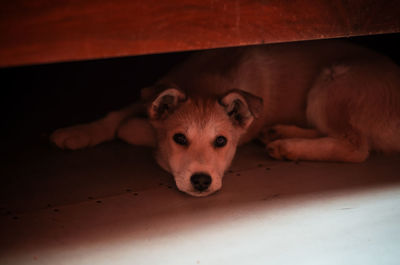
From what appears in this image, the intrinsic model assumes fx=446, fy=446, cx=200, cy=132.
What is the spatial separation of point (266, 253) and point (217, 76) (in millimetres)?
1841

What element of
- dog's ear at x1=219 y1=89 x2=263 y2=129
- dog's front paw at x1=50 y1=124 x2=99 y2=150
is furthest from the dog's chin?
dog's front paw at x1=50 y1=124 x2=99 y2=150

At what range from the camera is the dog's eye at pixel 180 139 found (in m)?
3.28

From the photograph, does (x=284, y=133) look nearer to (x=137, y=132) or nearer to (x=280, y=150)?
(x=280, y=150)

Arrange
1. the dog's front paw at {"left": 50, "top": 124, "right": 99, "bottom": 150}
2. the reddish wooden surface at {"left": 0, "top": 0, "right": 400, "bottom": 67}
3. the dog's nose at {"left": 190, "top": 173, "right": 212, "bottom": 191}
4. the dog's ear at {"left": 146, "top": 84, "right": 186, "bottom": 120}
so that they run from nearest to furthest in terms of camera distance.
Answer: the reddish wooden surface at {"left": 0, "top": 0, "right": 400, "bottom": 67} < the dog's nose at {"left": 190, "top": 173, "right": 212, "bottom": 191} < the dog's ear at {"left": 146, "top": 84, "right": 186, "bottom": 120} < the dog's front paw at {"left": 50, "top": 124, "right": 99, "bottom": 150}

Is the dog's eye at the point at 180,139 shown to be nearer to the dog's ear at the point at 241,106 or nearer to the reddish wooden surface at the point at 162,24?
the dog's ear at the point at 241,106

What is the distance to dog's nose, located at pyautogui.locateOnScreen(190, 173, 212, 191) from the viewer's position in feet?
9.99

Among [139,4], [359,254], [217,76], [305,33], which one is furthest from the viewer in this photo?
[217,76]

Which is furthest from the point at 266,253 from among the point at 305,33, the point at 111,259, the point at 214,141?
the point at 305,33

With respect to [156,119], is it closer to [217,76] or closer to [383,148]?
[217,76]

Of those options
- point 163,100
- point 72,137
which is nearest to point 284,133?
point 163,100

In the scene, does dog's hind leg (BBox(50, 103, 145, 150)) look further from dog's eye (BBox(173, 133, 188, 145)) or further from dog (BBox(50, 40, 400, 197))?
dog's eye (BBox(173, 133, 188, 145))

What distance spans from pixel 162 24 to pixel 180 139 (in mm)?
1104

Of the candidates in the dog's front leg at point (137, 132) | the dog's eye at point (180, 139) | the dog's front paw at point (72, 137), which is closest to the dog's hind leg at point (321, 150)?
the dog's eye at point (180, 139)

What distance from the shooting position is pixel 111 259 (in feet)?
7.86
